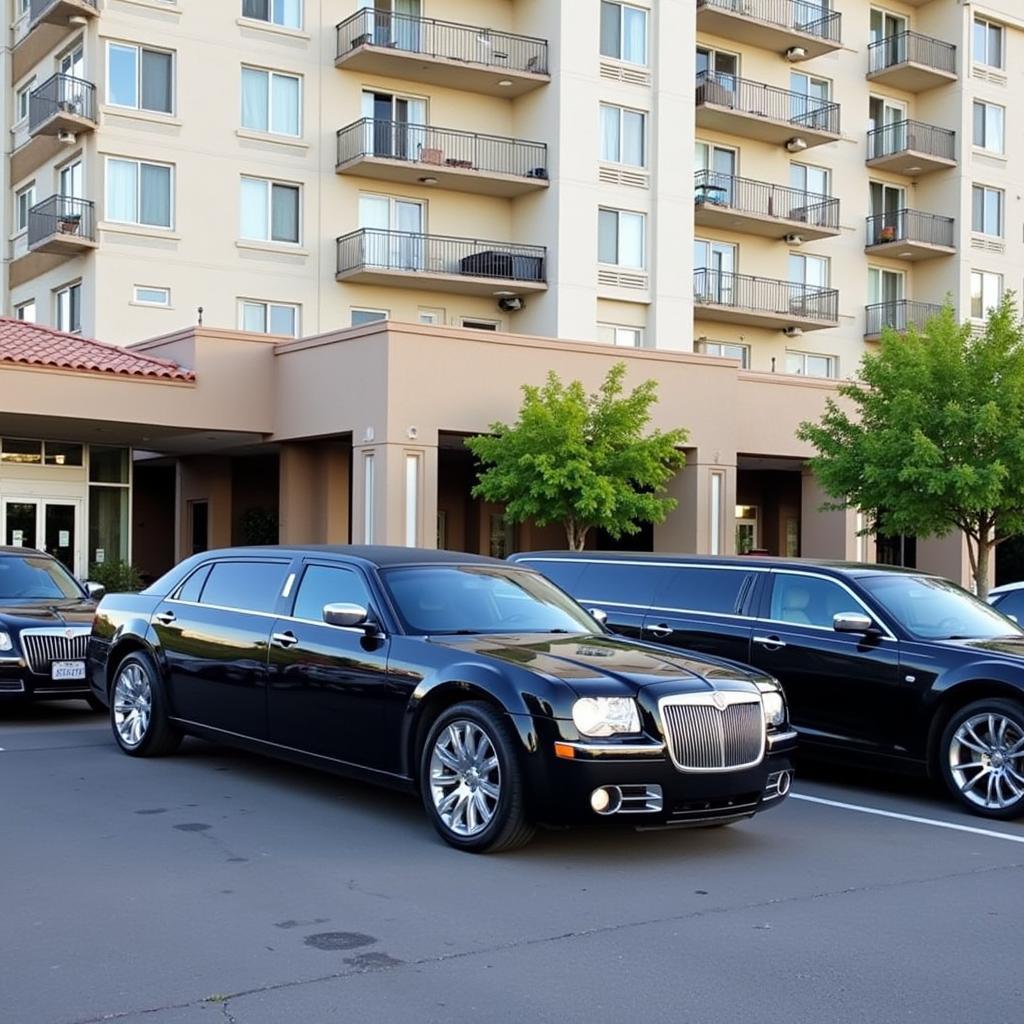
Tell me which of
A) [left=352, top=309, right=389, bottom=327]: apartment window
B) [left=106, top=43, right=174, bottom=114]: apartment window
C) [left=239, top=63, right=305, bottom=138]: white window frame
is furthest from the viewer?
[left=352, top=309, right=389, bottom=327]: apartment window

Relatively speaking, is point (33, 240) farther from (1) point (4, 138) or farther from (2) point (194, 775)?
(2) point (194, 775)

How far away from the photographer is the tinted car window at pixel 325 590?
906cm

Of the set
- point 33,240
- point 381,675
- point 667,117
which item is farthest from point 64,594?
point 667,117

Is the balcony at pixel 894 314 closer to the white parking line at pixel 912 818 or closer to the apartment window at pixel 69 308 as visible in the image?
the apartment window at pixel 69 308

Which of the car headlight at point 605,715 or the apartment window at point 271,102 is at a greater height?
the apartment window at point 271,102

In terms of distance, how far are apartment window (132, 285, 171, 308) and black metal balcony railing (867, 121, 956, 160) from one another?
2127 cm

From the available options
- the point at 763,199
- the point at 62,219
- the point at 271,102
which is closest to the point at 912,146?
the point at 763,199

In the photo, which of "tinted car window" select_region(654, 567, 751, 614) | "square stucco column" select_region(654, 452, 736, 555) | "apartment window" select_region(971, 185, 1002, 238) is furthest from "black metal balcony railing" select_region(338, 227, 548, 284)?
"tinted car window" select_region(654, 567, 751, 614)

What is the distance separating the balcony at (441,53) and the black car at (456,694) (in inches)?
960

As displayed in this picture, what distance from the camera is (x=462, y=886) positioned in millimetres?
7078

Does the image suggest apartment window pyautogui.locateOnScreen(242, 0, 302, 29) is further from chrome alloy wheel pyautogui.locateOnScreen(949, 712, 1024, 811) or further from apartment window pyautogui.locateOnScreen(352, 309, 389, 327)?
chrome alloy wheel pyautogui.locateOnScreen(949, 712, 1024, 811)

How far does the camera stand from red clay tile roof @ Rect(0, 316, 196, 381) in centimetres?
2361

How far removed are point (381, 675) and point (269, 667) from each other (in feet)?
3.97

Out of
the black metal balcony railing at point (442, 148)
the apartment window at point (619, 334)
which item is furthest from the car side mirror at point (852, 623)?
the apartment window at point (619, 334)
